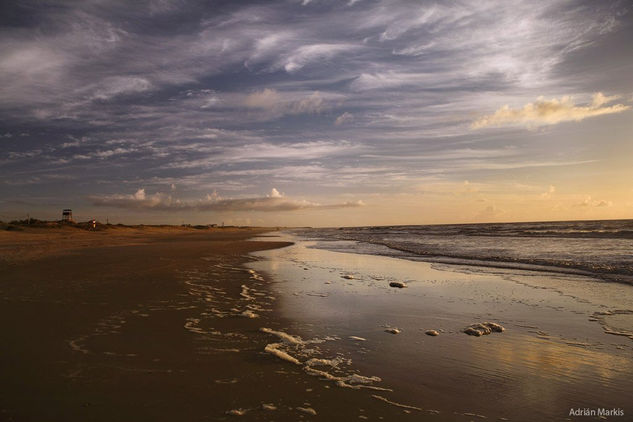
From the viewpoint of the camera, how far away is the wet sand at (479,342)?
4176 millimetres

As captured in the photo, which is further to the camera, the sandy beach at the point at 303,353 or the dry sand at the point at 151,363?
the sandy beach at the point at 303,353

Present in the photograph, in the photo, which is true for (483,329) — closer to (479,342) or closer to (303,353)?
(479,342)

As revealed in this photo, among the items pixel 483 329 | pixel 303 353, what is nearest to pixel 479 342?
pixel 483 329

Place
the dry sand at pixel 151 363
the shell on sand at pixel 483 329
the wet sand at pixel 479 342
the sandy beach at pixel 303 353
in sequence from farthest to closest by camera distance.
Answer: the shell on sand at pixel 483 329
the wet sand at pixel 479 342
the sandy beach at pixel 303 353
the dry sand at pixel 151 363

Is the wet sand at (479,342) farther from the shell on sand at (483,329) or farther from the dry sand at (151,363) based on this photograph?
the dry sand at (151,363)

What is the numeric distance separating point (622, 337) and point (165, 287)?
35.4ft

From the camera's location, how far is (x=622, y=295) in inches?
391

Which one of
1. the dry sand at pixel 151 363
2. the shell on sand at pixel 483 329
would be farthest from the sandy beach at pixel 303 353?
the shell on sand at pixel 483 329

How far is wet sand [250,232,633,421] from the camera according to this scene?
418cm

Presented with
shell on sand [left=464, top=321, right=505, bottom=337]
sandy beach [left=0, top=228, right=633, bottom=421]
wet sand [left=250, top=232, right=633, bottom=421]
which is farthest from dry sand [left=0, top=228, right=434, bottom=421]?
shell on sand [left=464, top=321, right=505, bottom=337]

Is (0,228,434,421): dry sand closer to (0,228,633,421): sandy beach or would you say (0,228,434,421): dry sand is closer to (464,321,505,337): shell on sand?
(0,228,633,421): sandy beach

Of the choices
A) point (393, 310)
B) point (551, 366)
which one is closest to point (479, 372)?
point (551, 366)

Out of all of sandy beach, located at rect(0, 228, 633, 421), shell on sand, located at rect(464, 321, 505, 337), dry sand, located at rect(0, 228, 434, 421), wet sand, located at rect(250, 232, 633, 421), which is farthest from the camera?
shell on sand, located at rect(464, 321, 505, 337)

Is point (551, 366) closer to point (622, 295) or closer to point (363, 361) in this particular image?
point (363, 361)
